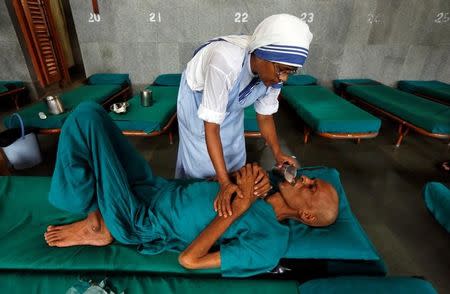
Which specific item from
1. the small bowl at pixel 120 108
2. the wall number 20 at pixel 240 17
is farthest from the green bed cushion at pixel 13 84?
the wall number 20 at pixel 240 17

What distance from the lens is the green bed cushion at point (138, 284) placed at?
3.09 ft

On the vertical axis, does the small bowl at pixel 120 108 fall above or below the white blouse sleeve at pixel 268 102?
below

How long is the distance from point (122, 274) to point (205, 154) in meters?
0.71

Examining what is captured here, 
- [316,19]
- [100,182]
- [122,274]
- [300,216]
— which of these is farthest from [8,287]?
[316,19]

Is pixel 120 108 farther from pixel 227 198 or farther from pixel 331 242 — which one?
pixel 331 242

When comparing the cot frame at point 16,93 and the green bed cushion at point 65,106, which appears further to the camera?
the cot frame at point 16,93

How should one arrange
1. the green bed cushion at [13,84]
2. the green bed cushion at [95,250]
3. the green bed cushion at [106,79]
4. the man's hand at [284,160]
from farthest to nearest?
the green bed cushion at [106,79] → the green bed cushion at [13,84] → the man's hand at [284,160] → the green bed cushion at [95,250]

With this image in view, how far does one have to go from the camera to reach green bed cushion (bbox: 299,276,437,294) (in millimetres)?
848

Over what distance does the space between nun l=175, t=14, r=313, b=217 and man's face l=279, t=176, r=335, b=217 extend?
6.4 inches

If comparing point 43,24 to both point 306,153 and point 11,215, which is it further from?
point 306,153

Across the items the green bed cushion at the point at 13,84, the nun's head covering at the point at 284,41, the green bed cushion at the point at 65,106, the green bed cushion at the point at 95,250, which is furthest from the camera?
the green bed cushion at the point at 13,84

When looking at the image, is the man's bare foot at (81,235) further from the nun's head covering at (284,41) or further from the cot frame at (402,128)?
the cot frame at (402,128)

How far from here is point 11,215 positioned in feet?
4.04

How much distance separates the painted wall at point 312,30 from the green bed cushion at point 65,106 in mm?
659
